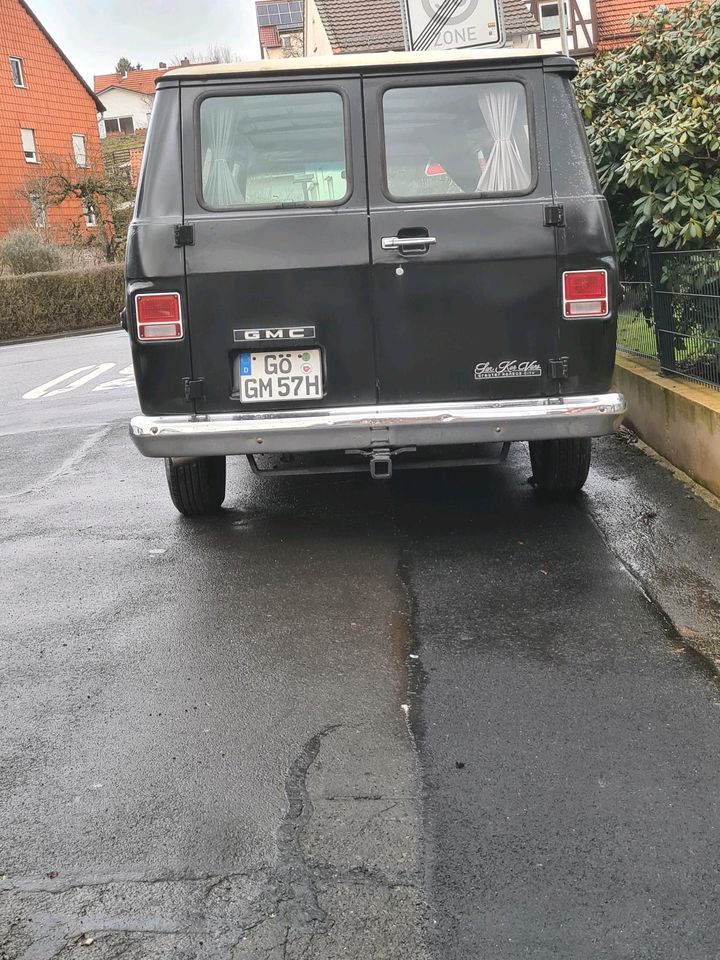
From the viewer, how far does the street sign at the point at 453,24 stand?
974 centimetres

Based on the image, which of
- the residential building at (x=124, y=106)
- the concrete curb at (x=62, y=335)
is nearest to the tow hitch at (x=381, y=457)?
the concrete curb at (x=62, y=335)

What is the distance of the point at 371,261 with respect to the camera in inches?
205

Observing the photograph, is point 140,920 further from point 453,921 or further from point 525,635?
point 525,635

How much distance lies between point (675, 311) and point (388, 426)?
2626mm

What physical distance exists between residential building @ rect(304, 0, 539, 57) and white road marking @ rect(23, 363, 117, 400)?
21.1 metres

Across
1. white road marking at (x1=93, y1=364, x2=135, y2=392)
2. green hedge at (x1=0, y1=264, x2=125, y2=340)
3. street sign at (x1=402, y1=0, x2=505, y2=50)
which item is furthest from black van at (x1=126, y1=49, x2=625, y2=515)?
green hedge at (x1=0, y1=264, x2=125, y2=340)

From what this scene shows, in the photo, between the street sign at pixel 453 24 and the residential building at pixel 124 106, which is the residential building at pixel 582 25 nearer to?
the street sign at pixel 453 24

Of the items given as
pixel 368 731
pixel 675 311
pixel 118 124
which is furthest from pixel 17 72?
pixel 368 731

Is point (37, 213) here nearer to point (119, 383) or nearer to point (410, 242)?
point (119, 383)

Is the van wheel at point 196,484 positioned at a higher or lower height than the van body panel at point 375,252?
lower

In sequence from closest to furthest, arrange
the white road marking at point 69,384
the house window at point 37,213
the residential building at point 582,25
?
1. the white road marking at point 69,384
2. the residential building at point 582,25
3. the house window at point 37,213

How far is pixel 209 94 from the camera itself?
531 cm

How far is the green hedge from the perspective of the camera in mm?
29188

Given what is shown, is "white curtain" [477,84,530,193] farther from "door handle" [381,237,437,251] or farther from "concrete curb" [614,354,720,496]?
"concrete curb" [614,354,720,496]
